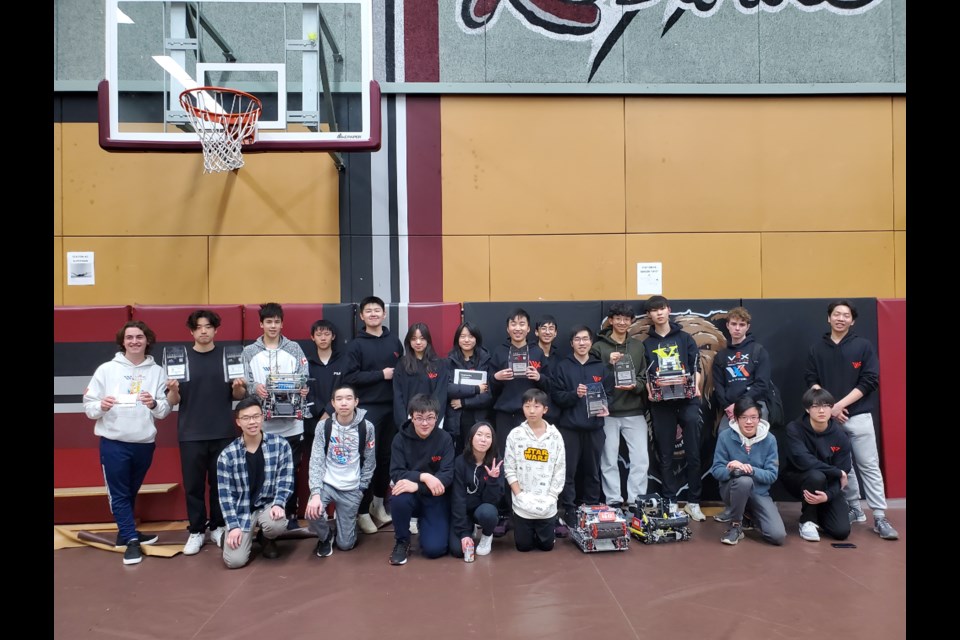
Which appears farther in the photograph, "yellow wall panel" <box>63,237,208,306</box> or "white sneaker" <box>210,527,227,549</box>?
"yellow wall panel" <box>63,237,208,306</box>

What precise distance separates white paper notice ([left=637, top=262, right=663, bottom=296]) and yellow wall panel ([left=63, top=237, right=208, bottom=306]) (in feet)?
15.7

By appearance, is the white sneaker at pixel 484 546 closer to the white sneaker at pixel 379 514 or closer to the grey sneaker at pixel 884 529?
the white sneaker at pixel 379 514

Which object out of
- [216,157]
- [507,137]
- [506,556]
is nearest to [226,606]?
[506,556]

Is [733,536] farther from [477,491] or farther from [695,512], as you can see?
[477,491]

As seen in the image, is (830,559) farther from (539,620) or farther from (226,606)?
(226,606)

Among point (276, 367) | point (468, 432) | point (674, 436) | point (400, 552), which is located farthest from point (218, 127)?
point (674, 436)

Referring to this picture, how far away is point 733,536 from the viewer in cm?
532

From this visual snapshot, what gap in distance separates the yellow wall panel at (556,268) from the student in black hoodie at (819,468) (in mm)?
2279

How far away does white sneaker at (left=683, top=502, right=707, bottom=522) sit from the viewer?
598cm

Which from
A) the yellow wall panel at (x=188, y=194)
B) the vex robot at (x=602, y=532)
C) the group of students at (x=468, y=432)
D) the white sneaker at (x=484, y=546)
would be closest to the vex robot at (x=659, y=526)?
the vex robot at (x=602, y=532)

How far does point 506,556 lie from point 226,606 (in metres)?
2.13

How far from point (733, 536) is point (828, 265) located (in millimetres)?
3482

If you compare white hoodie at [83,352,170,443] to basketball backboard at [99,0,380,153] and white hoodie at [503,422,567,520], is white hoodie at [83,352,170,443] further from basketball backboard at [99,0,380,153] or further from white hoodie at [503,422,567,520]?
white hoodie at [503,422,567,520]

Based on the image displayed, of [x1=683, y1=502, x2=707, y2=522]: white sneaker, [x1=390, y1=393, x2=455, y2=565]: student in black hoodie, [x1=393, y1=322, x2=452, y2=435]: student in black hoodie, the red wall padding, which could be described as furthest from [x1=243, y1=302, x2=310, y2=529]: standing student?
the red wall padding
